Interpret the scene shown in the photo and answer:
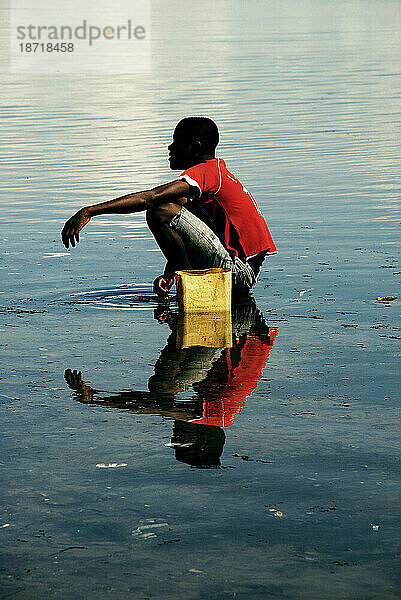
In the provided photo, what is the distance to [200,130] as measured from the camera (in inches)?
293

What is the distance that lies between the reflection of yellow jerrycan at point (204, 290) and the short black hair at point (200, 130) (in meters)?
0.90

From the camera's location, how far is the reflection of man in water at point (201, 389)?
4.71 m

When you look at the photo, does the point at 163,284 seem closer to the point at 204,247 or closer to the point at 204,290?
the point at 204,247

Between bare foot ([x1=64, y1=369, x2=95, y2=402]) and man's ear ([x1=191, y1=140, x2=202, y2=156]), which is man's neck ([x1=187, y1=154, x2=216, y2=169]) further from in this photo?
bare foot ([x1=64, y1=369, x2=95, y2=402])

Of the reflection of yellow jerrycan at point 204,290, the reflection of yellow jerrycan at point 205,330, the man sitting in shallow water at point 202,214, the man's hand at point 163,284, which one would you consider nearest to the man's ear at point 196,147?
the man sitting in shallow water at point 202,214

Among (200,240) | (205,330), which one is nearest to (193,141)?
(200,240)

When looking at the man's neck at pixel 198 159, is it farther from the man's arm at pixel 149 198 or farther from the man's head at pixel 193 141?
the man's arm at pixel 149 198

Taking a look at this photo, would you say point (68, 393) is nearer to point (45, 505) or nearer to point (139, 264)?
point (45, 505)

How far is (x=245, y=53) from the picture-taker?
119ft

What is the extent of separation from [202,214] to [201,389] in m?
2.48

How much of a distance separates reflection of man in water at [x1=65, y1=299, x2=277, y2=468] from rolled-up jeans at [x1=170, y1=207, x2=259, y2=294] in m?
0.75

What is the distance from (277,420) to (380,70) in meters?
26.1

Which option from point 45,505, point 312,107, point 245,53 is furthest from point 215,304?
point 245,53

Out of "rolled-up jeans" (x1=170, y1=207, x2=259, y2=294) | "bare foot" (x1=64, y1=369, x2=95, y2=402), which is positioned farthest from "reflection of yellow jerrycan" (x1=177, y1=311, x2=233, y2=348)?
"bare foot" (x1=64, y1=369, x2=95, y2=402)
